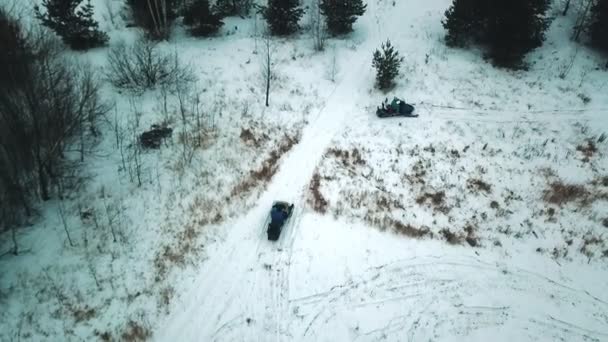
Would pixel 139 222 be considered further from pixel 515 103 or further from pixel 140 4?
pixel 515 103

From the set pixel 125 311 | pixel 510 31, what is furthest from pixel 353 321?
pixel 510 31

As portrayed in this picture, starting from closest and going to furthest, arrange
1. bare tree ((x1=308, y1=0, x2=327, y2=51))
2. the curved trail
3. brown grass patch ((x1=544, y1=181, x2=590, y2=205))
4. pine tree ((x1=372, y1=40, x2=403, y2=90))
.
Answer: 1. the curved trail
2. brown grass patch ((x1=544, y1=181, x2=590, y2=205))
3. pine tree ((x1=372, y1=40, x2=403, y2=90))
4. bare tree ((x1=308, y1=0, x2=327, y2=51))

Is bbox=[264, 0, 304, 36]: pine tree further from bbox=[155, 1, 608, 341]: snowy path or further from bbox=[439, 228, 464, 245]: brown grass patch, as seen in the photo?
bbox=[439, 228, 464, 245]: brown grass patch

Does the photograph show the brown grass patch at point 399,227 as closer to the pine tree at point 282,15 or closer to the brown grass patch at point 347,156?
the brown grass patch at point 347,156

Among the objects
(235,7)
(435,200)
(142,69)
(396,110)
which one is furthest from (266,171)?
(235,7)


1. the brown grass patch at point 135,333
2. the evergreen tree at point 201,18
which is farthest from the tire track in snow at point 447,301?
the evergreen tree at point 201,18

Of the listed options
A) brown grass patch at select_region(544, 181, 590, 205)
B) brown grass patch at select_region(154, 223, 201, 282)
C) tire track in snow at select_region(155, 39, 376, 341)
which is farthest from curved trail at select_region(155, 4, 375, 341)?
brown grass patch at select_region(544, 181, 590, 205)
